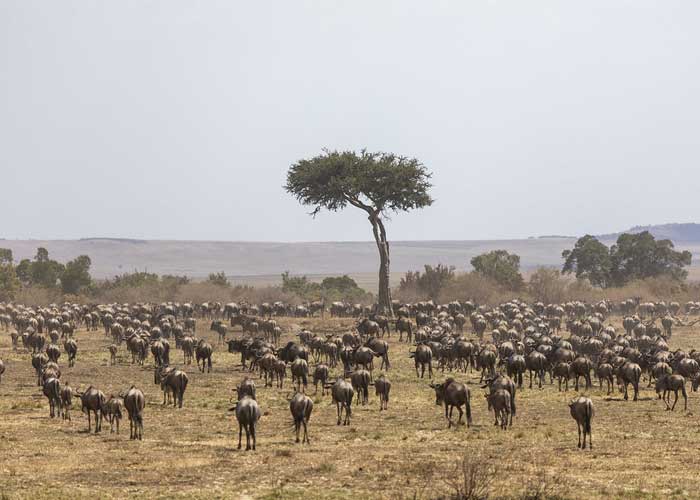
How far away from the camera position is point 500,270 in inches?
4670

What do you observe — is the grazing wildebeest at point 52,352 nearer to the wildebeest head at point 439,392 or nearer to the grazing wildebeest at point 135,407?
the grazing wildebeest at point 135,407

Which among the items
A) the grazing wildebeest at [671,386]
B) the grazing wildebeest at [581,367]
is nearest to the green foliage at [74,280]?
the grazing wildebeest at [581,367]

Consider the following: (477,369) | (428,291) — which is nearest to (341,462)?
(477,369)

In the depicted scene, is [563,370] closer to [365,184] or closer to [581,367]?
[581,367]

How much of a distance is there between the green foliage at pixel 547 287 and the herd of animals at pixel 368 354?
37.5ft

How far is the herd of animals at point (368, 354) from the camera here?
112ft

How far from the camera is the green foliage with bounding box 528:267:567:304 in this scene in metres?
111

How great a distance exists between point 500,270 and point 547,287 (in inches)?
312

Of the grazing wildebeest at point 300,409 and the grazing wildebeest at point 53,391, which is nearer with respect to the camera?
the grazing wildebeest at point 300,409

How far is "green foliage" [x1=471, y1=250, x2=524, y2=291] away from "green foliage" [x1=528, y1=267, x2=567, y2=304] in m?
1.96

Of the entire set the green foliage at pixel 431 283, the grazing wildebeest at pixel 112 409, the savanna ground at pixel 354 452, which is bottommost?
the savanna ground at pixel 354 452

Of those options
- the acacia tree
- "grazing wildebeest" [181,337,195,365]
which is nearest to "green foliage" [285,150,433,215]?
the acacia tree

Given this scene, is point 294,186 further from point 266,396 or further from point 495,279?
point 266,396

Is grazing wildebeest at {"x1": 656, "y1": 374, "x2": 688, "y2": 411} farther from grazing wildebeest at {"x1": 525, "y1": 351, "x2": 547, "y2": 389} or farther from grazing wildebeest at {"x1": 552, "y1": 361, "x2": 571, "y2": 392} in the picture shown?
grazing wildebeest at {"x1": 525, "y1": 351, "x2": 547, "y2": 389}
